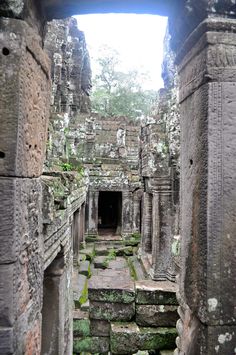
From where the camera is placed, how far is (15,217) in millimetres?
2143

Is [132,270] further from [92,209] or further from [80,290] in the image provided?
[92,209]

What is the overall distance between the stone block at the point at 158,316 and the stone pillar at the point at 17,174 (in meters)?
3.76

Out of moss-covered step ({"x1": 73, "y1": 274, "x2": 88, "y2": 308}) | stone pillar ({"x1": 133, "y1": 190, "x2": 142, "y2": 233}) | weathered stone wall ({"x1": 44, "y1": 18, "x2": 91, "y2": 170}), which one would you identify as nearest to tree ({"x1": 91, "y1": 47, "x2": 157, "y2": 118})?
weathered stone wall ({"x1": 44, "y1": 18, "x2": 91, "y2": 170})

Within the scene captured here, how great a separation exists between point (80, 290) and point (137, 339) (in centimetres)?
231

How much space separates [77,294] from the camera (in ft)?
23.7

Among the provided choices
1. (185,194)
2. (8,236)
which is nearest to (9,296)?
(8,236)

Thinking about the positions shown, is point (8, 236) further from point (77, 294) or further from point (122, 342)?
point (77, 294)

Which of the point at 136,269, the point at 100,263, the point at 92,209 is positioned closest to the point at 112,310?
the point at 136,269

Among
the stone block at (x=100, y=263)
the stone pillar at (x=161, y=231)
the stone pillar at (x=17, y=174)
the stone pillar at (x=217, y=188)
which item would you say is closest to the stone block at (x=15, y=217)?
the stone pillar at (x=17, y=174)

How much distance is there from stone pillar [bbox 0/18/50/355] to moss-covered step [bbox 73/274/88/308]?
15.1 feet

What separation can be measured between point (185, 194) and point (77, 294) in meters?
5.40

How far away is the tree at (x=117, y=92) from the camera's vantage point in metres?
32.0

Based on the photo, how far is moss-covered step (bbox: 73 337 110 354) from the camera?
5750 millimetres

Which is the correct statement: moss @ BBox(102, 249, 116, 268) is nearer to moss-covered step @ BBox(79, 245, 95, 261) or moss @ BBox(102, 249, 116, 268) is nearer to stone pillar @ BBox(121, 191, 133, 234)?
moss-covered step @ BBox(79, 245, 95, 261)
